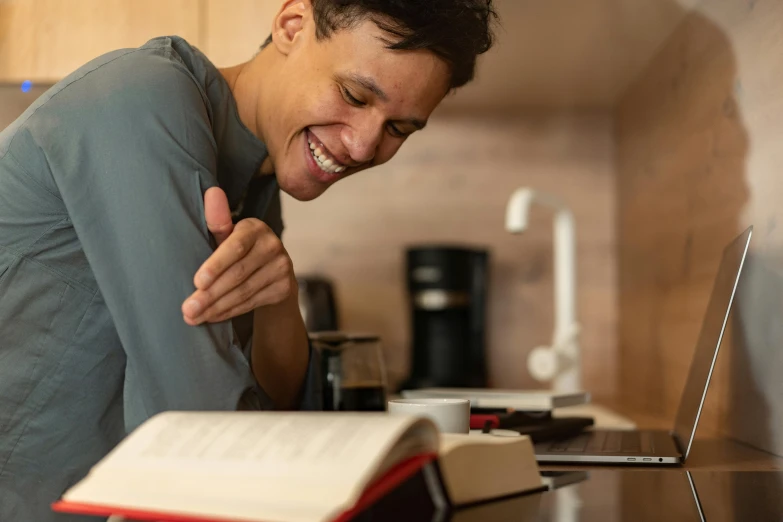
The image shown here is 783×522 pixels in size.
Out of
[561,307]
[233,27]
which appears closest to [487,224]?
[561,307]

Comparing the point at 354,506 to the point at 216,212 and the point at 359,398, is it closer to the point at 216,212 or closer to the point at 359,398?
the point at 216,212

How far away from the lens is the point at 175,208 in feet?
2.22

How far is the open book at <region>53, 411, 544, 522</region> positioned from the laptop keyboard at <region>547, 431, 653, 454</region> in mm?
432

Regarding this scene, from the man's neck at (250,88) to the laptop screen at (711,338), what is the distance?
608 mm

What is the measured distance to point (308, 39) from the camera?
3.10 feet

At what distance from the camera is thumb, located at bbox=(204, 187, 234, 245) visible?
2.28ft

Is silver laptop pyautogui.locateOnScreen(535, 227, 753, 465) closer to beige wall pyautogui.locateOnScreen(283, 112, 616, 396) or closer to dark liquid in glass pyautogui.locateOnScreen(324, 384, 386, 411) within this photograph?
dark liquid in glass pyautogui.locateOnScreen(324, 384, 386, 411)

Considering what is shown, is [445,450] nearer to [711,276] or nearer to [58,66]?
[711,276]

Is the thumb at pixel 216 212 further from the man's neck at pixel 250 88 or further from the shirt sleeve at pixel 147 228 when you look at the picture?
the man's neck at pixel 250 88

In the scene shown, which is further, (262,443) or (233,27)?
(233,27)

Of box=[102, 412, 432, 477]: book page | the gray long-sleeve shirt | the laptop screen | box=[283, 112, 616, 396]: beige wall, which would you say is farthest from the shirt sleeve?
box=[283, 112, 616, 396]: beige wall

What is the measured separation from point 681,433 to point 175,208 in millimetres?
759

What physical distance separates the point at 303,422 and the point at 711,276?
0.97 metres

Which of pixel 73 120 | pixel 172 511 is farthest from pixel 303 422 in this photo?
pixel 73 120
